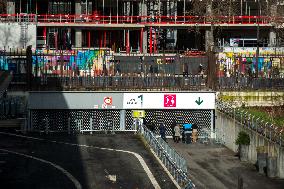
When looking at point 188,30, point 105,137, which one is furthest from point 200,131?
point 188,30

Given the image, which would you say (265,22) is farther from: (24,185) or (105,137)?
(24,185)

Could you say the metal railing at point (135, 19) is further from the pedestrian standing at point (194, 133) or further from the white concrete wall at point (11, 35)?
the pedestrian standing at point (194, 133)

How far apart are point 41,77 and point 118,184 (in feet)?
63.8

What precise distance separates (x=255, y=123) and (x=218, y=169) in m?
4.53

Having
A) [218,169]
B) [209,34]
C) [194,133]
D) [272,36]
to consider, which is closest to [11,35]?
[209,34]

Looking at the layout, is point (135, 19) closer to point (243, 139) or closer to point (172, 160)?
point (243, 139)

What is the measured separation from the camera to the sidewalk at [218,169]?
33594 mm

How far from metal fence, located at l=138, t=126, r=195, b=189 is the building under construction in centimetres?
3528

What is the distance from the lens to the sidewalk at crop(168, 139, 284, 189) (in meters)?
33.6

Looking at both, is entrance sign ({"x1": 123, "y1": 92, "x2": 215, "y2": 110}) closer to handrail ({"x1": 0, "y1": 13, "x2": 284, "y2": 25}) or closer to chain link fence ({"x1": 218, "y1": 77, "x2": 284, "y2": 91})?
chain link fence ({"x1": 218, "y1": 77, "x2": 284, "y2": 91})

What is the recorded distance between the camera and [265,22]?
260 ft

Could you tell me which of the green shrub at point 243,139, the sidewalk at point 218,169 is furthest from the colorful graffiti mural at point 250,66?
the green shrub at point 243,139

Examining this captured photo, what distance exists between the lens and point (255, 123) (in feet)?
132

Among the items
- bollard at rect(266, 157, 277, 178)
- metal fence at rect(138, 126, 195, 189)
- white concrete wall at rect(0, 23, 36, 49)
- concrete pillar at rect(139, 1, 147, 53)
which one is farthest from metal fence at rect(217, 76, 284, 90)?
white concrete wall at rect(0, 23, 36, 49)
